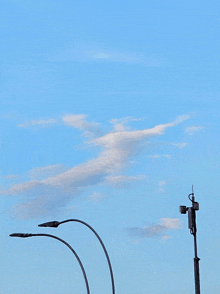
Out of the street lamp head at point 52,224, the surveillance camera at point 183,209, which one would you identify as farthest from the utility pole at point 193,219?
the street lamp head at point 52,224

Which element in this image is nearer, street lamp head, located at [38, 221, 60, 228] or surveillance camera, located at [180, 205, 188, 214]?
surveillance camera, located at [180, 205, 188, 214]

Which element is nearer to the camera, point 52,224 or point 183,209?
point 183,209

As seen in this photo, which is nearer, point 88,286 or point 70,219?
point 70,219

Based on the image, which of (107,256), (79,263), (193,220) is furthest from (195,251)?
(79,263)

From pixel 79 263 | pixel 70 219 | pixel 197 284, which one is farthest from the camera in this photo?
pixel 79 263

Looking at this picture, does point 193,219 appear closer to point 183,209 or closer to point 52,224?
point 183,209

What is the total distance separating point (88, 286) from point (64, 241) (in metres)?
3.30

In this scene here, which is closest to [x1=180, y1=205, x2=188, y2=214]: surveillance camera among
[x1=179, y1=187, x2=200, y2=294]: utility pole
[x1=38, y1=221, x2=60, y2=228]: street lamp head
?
[x1=179, y1=187, x2=200, y2=294]: utility pole

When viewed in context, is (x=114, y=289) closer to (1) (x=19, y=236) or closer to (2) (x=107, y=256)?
(2) (x=107, y=256)

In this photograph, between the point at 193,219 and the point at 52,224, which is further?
the point at 52,224

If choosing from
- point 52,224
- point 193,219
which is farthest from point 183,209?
point 52,224

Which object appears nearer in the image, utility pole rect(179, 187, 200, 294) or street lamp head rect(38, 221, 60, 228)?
utility pole rect(179, 187, 200, 294)

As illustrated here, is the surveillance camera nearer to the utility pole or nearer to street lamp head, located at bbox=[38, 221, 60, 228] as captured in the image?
the utility pole

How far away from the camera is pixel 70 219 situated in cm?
2795
